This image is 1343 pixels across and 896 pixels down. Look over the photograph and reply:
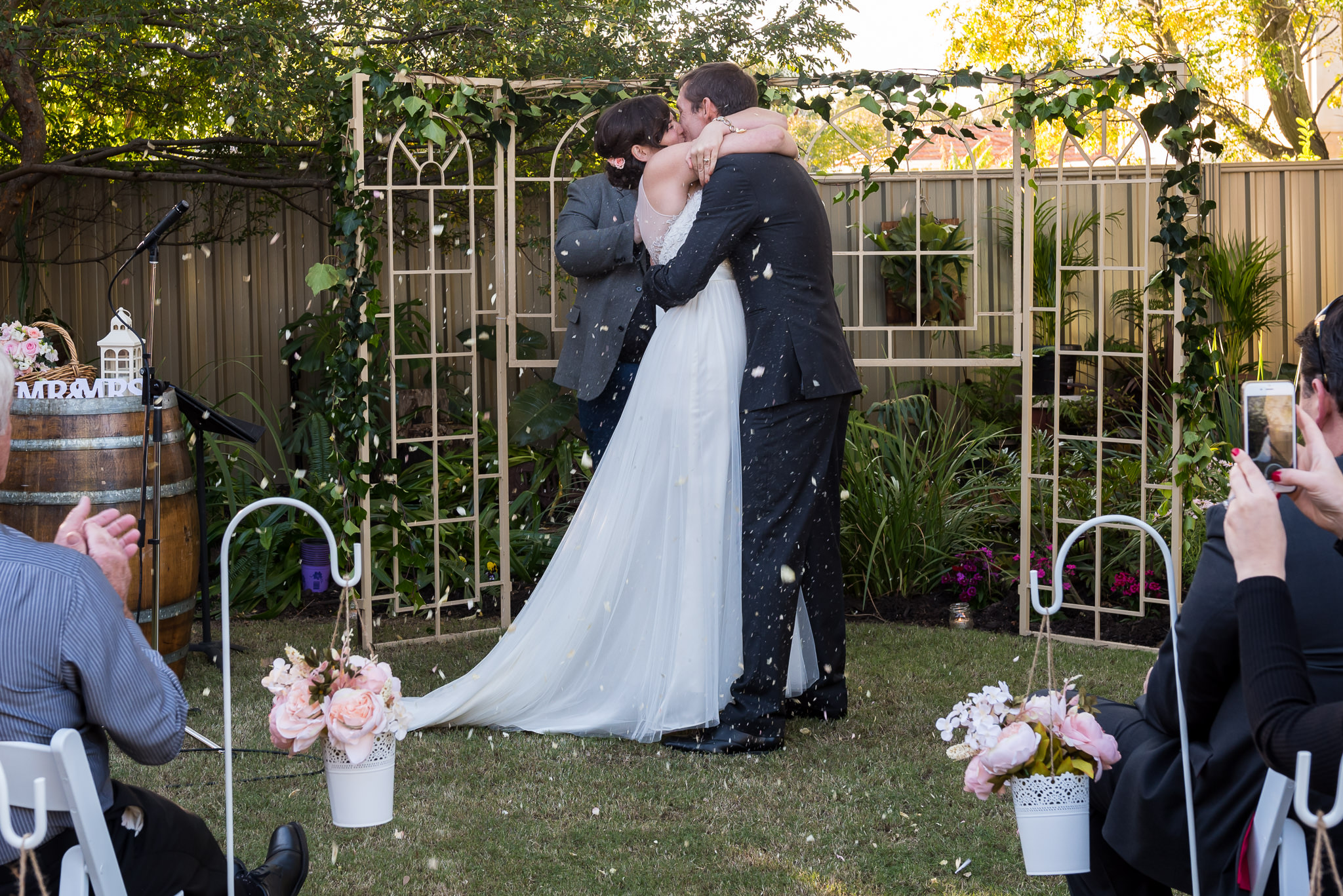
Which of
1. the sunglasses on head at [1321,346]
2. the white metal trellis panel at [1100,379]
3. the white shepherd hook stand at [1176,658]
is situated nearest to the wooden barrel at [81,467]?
the white shepherd hook stand at [1176,658]

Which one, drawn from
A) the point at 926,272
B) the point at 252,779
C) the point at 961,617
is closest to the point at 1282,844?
the point at 252,779

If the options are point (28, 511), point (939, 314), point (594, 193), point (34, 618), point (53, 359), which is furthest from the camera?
point (939, 314)

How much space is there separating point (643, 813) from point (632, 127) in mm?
2079

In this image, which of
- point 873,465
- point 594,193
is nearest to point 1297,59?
point 873,465

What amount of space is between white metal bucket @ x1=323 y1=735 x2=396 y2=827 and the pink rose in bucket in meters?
0.92

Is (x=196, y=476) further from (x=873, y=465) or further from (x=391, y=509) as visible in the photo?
(x=873, y=465)

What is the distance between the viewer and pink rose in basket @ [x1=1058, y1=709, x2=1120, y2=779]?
1655mm

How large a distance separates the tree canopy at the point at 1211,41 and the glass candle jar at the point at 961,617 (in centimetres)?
601

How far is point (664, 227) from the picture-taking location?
3.65 metres

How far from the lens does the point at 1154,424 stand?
5801 mm

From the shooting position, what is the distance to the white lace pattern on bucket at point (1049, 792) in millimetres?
1649

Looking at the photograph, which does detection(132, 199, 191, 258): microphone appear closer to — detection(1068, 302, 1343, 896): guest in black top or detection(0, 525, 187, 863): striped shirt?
detection(0, 525, 187, 863): striped shirt

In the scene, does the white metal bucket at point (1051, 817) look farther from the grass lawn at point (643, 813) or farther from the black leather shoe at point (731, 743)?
the black leather shoe at point (731, 743)

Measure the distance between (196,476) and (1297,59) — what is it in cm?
940
